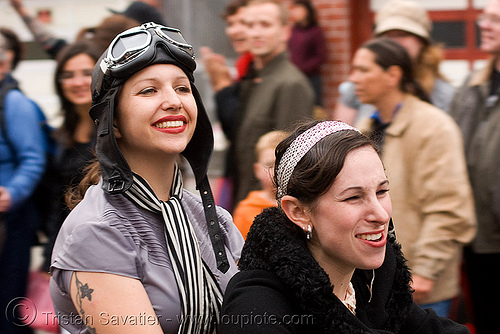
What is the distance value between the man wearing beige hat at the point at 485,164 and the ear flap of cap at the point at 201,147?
2.15 m

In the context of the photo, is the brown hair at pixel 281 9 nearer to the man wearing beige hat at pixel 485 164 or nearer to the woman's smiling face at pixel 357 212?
the man wearing beige hat at pixel 485 164

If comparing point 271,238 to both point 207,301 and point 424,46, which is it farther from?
point 424,46

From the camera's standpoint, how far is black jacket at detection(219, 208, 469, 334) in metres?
2.09

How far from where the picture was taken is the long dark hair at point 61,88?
4.34 metres

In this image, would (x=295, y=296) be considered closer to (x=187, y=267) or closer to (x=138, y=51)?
(x=187, y=267)

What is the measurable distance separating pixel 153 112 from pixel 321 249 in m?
0.71

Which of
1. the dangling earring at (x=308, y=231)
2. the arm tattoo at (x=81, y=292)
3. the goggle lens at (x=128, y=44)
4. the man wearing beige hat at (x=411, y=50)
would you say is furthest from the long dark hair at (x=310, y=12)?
the arm tattoo at (x=81, y=292)

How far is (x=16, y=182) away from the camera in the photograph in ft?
14.5

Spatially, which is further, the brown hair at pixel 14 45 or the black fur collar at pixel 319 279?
the brown hair at pixel 14 45

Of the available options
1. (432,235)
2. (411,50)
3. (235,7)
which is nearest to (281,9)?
(235,7)

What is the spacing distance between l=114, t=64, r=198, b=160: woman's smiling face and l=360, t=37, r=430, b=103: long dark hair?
219 centimetres

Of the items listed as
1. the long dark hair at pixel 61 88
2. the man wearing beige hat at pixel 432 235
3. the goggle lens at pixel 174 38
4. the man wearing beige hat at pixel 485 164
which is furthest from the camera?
the long dark hair at pixel 61 88

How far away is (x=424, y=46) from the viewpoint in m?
5.16

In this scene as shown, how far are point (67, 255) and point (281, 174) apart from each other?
2.39ft
